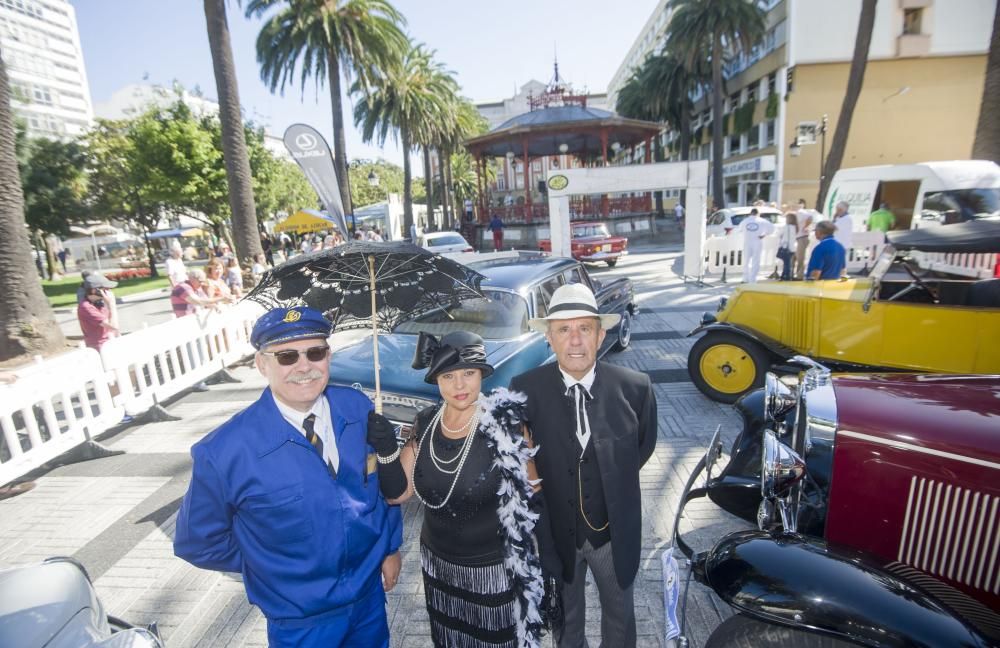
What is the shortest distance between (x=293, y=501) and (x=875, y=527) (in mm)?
2564

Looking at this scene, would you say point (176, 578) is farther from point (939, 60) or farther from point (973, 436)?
point (939, 60)

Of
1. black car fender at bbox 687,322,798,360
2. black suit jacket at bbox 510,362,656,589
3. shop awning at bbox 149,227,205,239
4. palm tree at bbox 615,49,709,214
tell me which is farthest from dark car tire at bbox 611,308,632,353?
shop awning at bbox 149,227,205,239

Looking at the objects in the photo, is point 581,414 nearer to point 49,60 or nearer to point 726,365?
point 726,365

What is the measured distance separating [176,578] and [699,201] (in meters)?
12.6

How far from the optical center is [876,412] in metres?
2.26

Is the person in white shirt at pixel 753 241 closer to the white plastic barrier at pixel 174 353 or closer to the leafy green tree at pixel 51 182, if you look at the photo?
the white plastic barrier at pixel 174 353

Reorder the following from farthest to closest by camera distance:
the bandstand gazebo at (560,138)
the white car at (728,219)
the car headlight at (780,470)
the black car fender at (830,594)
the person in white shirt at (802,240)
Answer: the bandstand gazebo at (560,138)
the white car at (728,219)
the person in white shirt at (802,240)
the car headlight at (780,470)
the black car fender at (830,594)

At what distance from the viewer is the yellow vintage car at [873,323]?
3.79 m

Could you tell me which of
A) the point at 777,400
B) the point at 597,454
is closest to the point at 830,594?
the point at 597,454

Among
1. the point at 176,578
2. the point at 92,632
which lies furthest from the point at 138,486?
the point at 92,632

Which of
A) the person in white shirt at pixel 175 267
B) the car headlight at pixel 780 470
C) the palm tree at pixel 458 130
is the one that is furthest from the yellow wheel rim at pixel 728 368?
the palm tree at pixel 458 130

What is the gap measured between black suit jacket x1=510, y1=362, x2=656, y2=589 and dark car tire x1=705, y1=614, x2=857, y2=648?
403 mm

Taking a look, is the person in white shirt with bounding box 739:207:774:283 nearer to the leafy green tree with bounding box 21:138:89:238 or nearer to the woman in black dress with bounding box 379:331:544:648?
the woman in black dress with bounding box 379:331:544:648

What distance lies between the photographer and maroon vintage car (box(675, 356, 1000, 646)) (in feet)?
5.49
